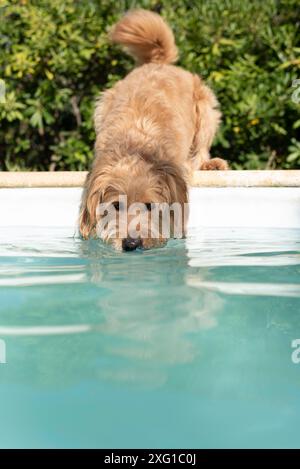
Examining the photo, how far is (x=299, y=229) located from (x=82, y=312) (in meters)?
2.53

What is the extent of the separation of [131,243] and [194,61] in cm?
318

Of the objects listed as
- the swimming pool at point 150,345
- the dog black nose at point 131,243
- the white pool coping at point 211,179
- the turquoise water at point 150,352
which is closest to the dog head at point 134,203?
the dog black nose at point 131,243

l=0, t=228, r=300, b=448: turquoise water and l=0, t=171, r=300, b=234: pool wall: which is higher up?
l=0, t=171, r=300, b=234: pool wall

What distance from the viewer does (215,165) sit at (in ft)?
18.7

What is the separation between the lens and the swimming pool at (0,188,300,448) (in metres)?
1.60

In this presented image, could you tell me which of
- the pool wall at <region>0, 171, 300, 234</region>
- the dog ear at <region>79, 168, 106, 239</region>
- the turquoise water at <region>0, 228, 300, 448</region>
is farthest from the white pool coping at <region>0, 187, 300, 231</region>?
the turquoise water at <region>0, 228, 300, 448</region>

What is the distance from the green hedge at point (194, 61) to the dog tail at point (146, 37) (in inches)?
21.7

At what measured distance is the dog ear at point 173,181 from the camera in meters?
4.10

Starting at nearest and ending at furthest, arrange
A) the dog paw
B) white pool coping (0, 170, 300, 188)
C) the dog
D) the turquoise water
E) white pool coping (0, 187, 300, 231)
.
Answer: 1. the turquoise water
2. the dog
3. white pool coping (0, 187, 300, 231)
4. white pool coping (0, 170, 300, 188)
5. the dog paw

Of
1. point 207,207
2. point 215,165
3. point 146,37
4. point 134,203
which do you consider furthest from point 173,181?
point 146,37

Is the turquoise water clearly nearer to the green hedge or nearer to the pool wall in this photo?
the pool wall

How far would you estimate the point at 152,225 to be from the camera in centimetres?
397

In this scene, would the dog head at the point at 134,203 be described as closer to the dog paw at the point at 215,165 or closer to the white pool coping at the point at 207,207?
the white pool coping at the point at 207,207

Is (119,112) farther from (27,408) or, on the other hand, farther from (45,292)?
(27,408)
